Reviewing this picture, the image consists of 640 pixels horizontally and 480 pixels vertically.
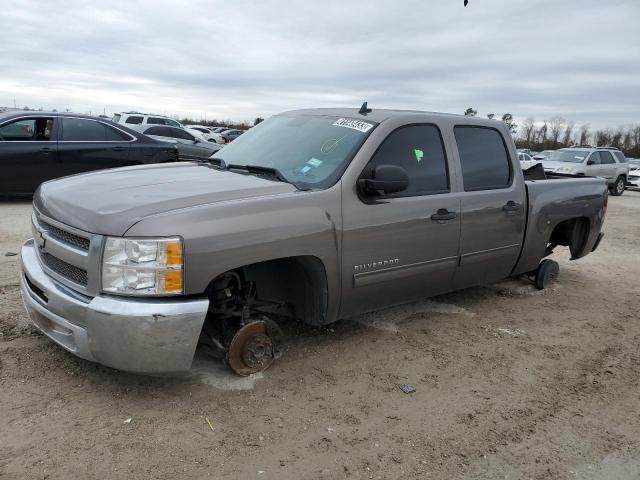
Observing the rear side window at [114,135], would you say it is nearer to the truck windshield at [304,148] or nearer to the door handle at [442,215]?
the truck windshield at [304,148]

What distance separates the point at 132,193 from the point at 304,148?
1.35 metres

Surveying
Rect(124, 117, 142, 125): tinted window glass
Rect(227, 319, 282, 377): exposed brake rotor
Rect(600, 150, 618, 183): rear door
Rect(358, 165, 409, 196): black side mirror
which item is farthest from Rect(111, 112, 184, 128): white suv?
Rect(227, 319, 282, 377): exposed brake rotor

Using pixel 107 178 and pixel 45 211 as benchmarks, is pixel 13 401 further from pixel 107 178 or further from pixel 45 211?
pixel 107 178

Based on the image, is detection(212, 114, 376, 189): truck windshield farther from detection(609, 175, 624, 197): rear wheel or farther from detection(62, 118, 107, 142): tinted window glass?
detection(609, 175, 624, 197): rear wheel

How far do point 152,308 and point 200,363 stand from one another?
3.15 feet

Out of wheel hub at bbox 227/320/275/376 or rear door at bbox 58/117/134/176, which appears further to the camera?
rear door at bbox 58/117/134/176

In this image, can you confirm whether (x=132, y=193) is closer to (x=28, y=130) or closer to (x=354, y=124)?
(x=354, y=124)

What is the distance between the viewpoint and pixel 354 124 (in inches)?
161

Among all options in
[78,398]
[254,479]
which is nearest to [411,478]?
[254,479]

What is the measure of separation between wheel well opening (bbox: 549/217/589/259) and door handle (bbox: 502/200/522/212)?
1347mm

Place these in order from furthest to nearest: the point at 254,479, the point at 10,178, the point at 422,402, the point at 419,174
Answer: the point at 10,178
the point at 419,174
the point at 422,402
the point at 254,479

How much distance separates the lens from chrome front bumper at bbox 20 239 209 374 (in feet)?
9.22

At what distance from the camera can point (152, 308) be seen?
2826 millimetres

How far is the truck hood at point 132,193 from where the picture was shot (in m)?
2.94
